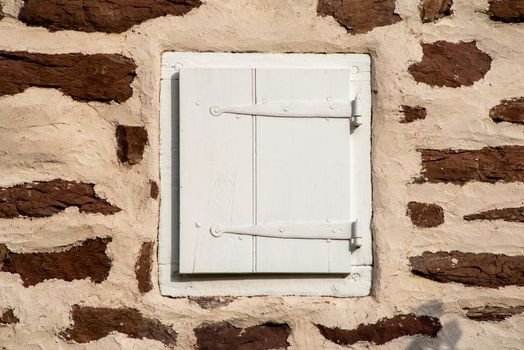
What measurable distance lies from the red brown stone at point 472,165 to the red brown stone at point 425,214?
0.08 metres

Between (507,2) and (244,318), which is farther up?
(507,2)

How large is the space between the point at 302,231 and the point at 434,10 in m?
0.86

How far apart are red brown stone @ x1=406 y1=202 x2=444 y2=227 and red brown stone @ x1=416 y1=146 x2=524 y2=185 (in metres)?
0.08

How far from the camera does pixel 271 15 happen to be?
2629 millimetres

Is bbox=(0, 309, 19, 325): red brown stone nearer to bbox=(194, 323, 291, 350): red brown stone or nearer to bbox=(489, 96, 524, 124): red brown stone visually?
bbox=(194, 323, 291, 350): red brown stone

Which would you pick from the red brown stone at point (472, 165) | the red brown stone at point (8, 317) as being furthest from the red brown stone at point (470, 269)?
the red brown stone at point (8, 317)

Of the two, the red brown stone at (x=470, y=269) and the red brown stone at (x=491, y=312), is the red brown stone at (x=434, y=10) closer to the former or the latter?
the red brown stone at (x=470, y=269)

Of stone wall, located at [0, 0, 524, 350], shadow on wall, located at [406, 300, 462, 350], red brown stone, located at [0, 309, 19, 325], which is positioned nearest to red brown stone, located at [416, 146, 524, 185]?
stone wall, located at [0, 0, 524, 350]

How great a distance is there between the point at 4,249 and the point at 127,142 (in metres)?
→ 0.51

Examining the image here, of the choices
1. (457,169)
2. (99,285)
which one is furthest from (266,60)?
(99,285)

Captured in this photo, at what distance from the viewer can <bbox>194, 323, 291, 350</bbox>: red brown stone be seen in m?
2.52

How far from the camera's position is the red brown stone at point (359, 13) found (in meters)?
2.63

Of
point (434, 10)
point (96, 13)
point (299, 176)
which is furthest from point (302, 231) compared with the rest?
point (96, 13)

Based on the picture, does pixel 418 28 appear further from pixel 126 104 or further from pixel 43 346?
pixel 43 346
